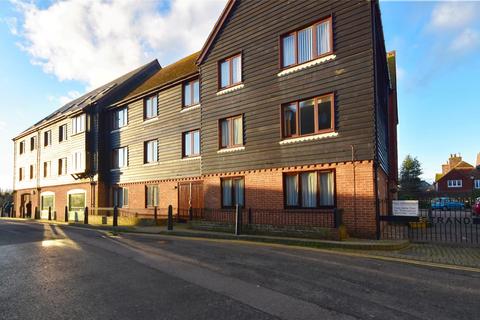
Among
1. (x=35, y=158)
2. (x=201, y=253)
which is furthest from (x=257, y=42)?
(x=35, y=158)

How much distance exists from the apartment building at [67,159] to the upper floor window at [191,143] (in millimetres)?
9570

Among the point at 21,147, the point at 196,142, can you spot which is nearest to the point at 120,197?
the point at 196,142

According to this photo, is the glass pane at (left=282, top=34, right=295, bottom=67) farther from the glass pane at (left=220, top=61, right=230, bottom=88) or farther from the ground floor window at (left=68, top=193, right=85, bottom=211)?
the ground floor window at (left=68, top=193, right=85, bottom=211)

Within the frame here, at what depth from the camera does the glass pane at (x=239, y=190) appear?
1658 cm

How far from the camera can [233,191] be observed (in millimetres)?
16984

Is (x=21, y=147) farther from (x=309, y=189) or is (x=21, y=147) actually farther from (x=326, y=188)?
(x=326, y=188)

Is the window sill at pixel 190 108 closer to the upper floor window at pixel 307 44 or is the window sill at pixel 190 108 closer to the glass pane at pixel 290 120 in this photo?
the upper floor window at pixel 307 44

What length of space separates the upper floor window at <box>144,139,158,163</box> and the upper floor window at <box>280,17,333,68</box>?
11.5 meters

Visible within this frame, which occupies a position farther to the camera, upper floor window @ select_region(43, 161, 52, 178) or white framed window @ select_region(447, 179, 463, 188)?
white framed window @ select_region(447, 179, 463, 188)

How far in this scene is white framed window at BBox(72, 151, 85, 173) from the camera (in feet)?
92.1

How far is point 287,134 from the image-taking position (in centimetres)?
1515

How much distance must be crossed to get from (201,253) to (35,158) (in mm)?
33963

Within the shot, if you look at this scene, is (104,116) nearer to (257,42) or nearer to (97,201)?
(97,201)

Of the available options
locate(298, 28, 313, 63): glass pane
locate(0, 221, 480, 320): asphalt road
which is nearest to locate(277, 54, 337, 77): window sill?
locate(298, 28, 313, 63): glass pane
